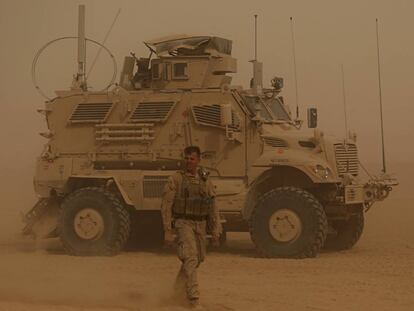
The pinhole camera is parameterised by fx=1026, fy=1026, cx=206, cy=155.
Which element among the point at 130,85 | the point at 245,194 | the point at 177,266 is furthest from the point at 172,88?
the point at 177,266

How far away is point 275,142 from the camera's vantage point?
14773 millimetres

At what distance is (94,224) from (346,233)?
390cm

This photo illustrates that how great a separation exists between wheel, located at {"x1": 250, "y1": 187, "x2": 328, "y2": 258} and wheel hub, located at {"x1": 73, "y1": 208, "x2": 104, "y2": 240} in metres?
2.24

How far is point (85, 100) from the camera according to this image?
613 inches

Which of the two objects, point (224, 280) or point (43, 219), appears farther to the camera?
point (43, 219)

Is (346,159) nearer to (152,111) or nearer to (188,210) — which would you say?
(152,111)

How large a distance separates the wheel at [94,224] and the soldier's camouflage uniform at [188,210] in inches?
177

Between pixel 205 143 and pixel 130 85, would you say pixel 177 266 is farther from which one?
pixel 130 85

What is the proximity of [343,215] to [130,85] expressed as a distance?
387 centimetres

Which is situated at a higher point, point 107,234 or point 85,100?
point 85,100

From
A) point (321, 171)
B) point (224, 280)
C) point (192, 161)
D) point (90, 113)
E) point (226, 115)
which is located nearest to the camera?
point (192, 161)

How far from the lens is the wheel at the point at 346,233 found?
→ 15.7 meters

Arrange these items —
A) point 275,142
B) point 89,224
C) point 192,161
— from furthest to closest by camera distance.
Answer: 1. point 89,224
2. point 275,142
3. point 192,161

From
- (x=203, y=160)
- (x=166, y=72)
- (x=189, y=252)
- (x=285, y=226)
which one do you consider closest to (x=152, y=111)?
(x=166, y=72)
